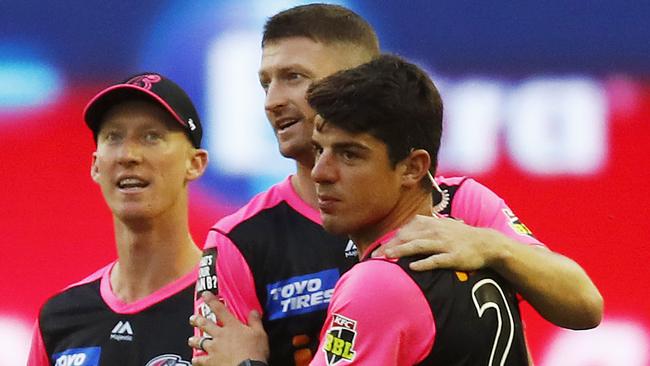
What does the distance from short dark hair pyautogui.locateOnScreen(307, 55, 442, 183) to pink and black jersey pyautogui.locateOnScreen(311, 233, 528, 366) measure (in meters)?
0.22

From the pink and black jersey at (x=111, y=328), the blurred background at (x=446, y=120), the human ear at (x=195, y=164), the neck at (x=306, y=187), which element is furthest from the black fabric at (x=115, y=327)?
the blurred background at (x=446, y=120)

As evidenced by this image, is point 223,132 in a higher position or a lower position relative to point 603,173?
higher

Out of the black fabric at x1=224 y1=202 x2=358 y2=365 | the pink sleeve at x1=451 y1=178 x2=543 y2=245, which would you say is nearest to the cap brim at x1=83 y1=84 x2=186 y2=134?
A: the black fabric at x1=224 y1=202 x2=358 y2=365

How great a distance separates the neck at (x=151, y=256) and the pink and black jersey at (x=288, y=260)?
0.54m

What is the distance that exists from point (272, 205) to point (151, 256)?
0.59 meters

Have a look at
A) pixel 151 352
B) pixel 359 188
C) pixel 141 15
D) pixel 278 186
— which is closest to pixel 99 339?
pixel 151 352

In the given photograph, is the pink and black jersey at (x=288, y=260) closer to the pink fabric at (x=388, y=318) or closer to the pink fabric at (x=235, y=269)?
the pink fabric at (x=235, y=269)

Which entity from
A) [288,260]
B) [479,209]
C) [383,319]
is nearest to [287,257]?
[288,260]

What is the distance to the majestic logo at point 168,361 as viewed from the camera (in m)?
2.92

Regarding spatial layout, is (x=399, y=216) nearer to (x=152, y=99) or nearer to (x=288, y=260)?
(x=288, y=260)

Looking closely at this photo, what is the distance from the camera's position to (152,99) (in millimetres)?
3109

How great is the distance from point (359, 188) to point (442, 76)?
2007mm

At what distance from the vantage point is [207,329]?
8.01 ft

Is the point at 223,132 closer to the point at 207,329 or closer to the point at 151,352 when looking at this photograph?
the point at 151,352
